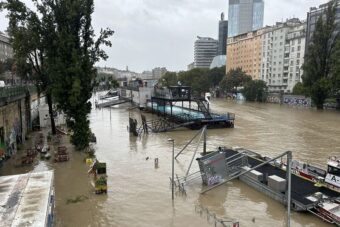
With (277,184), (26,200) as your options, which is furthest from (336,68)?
(26,200)

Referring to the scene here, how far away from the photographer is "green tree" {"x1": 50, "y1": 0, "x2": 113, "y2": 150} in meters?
30.6

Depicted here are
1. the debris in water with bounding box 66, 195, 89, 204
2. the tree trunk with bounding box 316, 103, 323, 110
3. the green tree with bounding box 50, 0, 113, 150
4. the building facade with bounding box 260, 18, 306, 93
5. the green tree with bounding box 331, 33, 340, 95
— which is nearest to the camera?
the debris in water with bounding box 66, 195, 89, 204

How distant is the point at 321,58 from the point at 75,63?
7039 centimetres

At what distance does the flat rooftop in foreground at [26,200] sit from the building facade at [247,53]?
148004 millimetres

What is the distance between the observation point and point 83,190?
21.7m

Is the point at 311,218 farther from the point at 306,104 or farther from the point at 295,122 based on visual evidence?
the point at 306,104

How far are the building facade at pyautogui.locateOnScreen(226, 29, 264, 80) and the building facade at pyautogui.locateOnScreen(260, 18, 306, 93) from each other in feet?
17.5

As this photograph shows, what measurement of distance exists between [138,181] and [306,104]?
267 feet

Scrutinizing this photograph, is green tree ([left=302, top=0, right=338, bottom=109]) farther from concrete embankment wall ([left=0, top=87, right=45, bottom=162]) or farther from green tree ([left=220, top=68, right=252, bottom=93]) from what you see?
concrete embankment wall ([left=0, top=87, right=45, bottom=162])

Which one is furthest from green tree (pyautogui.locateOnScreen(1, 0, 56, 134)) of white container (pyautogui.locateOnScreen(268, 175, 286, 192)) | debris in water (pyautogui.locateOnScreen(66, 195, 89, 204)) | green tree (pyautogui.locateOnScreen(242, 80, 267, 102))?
green tree (pyautogui.locateOnScreen(242, 80, 267, 102))

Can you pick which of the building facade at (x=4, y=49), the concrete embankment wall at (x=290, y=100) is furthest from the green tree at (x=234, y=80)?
the building facade at (x=4, y=49)

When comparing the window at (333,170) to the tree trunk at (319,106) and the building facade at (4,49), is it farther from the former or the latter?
the building facade at (4,49)

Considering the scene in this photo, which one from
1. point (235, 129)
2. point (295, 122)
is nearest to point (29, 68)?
point (235, 129)

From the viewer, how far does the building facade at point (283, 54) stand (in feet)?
414
